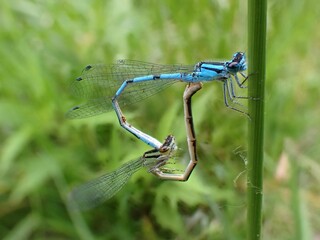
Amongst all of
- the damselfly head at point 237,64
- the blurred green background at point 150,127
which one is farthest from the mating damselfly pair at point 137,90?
the blurred green background at point 150,127

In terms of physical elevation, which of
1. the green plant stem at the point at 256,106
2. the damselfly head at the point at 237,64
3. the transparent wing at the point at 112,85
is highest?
the transparent wing at the point at 112,85

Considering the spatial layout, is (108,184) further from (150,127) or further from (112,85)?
(150,127)

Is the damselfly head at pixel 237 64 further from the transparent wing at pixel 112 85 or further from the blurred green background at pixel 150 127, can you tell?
the blurred green background at pixel 150 127

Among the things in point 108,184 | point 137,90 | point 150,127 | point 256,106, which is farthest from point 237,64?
point 150,127

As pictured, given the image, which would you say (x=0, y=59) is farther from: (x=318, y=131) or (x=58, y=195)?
(x=318, y=131)

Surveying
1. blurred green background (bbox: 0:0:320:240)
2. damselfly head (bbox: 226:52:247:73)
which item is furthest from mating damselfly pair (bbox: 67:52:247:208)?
blurred green background (bbox: 0:0:320:240)

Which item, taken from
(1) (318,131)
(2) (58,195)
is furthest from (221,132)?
(2) (58,195)
